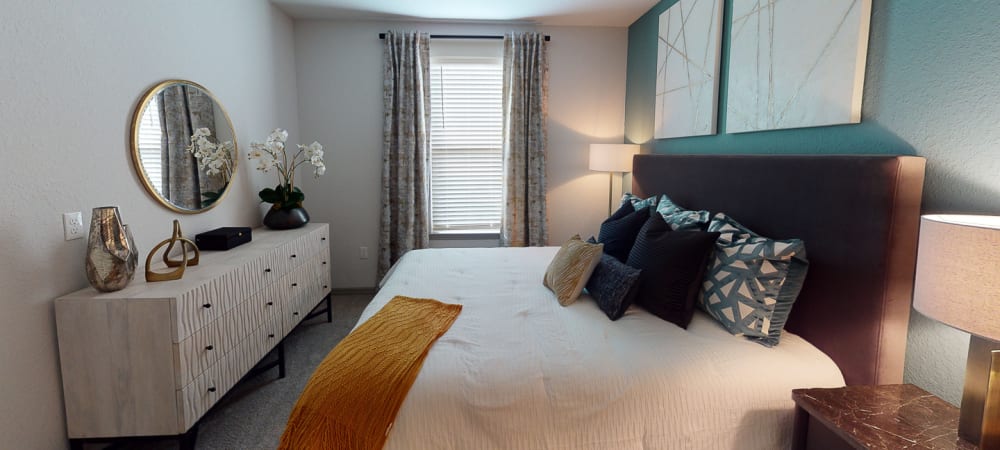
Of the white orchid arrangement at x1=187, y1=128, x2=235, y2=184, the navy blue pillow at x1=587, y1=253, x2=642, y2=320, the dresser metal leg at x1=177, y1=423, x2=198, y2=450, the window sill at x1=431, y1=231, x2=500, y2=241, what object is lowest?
the dresser metal leg at x1=177, y1=423, x2=198, y2=450

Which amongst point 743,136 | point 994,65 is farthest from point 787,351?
point 743,136

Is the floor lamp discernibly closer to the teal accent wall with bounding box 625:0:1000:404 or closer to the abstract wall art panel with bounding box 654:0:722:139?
the abstract wall art panel with bounding box 654:0:722:139

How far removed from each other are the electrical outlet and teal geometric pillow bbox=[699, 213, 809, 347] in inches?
102

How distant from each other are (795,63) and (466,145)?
2.75 metres

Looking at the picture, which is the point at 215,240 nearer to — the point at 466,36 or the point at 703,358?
the point at 703,358

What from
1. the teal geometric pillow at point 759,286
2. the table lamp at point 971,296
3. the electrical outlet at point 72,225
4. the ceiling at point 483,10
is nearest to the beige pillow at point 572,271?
the teal geometric pillow at point 759,286

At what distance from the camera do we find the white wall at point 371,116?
3980 mm

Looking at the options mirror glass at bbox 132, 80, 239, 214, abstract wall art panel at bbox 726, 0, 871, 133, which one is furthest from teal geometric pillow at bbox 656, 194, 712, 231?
mirror glass at bbox 132, 80, 239, 214

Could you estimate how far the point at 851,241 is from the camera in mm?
1593

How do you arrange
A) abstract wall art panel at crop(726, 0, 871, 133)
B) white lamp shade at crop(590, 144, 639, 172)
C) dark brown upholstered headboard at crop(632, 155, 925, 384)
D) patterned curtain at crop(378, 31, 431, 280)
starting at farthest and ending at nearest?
patterned curtain at crop(378, 31, 431, 280) → white lamp shade at crop(590, 144, 639, 172) → abstract wall art panel at crop(726, 0, 871, 133) → dark brown upholstered headboard at crop(632, 155, 925, 384)

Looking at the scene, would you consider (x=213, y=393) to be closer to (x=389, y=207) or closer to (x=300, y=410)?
(x=300, y=410)

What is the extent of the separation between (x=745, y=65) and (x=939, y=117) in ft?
3.58

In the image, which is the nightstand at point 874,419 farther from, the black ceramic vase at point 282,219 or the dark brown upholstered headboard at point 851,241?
the black ceramic vase at point 282,219

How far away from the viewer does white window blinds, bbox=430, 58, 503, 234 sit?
4.11 m
